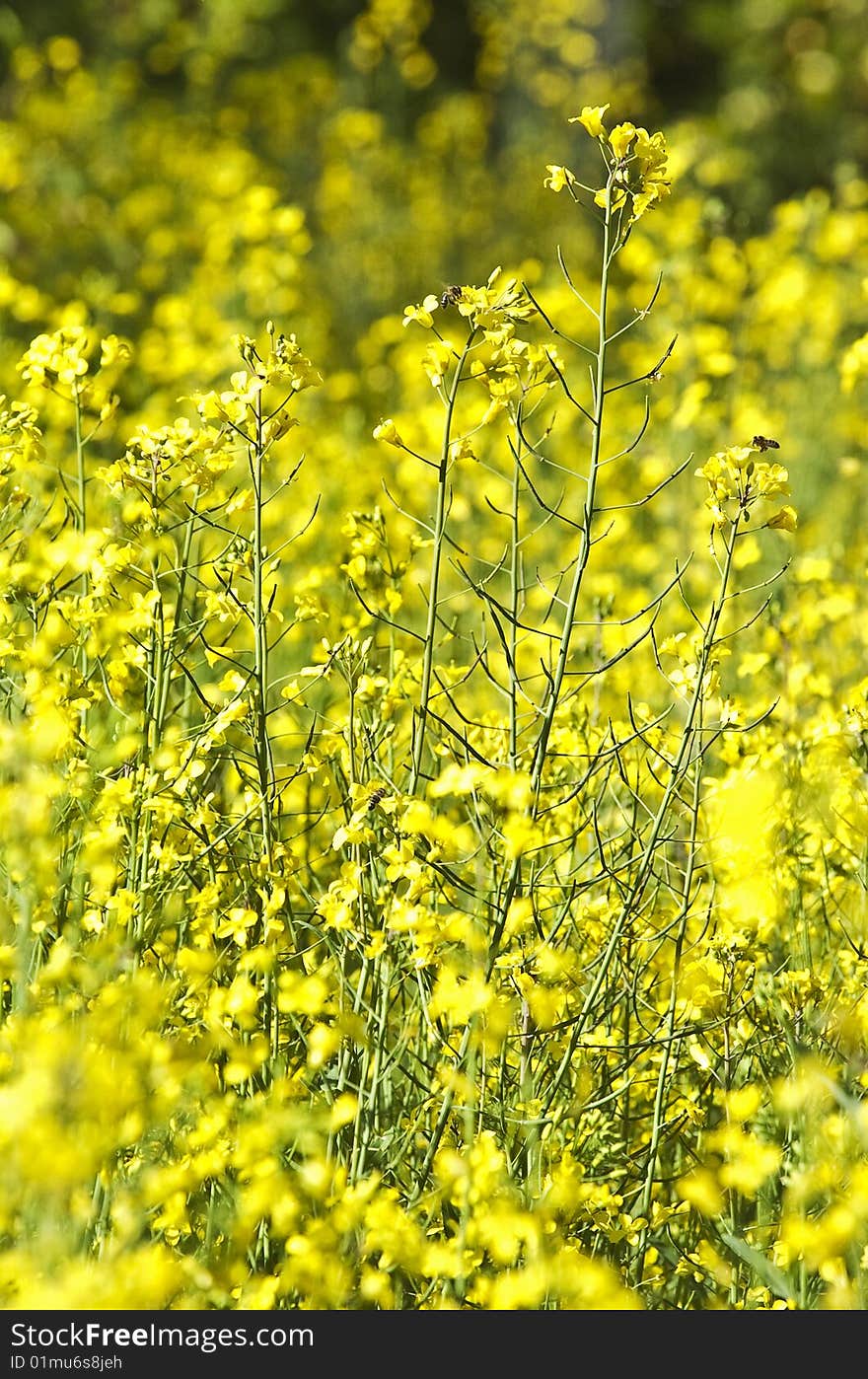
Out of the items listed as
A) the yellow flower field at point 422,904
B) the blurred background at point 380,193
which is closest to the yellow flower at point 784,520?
the yellow flower field at point 422,904

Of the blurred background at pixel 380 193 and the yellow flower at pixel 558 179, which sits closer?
the yellow flower at pixel 558 179

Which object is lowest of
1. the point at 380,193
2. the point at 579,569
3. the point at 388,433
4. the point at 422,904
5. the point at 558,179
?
the point at 422,904

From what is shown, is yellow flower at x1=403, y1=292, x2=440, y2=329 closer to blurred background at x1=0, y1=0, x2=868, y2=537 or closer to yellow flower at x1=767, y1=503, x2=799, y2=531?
yellow flower at x1=767, y1=503, x2=799, y2=531

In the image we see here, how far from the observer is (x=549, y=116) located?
1009cm

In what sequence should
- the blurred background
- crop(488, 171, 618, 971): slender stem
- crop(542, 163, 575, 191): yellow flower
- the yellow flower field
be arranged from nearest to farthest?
1. the yellow flower field
2. crop(488, 171, 618, 971): slender stem
3. crop(542, 163, 575, 191): yellow flower
4. the blurred background

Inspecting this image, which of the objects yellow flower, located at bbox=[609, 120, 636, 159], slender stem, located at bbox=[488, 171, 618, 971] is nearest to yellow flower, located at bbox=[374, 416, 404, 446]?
slender stem, located at bbox=[488, 171, 618, 971]

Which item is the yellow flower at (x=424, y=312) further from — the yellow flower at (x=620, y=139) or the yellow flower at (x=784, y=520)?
the yellow flower at (x=784, y=520)

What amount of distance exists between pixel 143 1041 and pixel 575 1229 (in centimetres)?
74

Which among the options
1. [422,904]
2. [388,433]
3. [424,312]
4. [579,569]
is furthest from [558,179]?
[422,904]

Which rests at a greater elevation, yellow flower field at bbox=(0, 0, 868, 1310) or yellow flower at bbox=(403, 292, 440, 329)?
yellow flower at bbox=(403, 292, 440, 329)

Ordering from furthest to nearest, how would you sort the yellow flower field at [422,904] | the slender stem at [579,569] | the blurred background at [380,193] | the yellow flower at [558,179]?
1. the blurred background at [380,193]
2. the yellow flower at [558,179]
3. the slender stem at [579,569]
4. the yellow flower field at [422,904]

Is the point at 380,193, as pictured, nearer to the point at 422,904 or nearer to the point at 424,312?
the point at 424,312

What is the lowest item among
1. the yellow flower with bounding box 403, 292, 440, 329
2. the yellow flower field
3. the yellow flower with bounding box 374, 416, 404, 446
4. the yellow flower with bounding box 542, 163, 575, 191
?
the yellow flower field

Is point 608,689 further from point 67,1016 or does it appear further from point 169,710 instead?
point 67,1016
